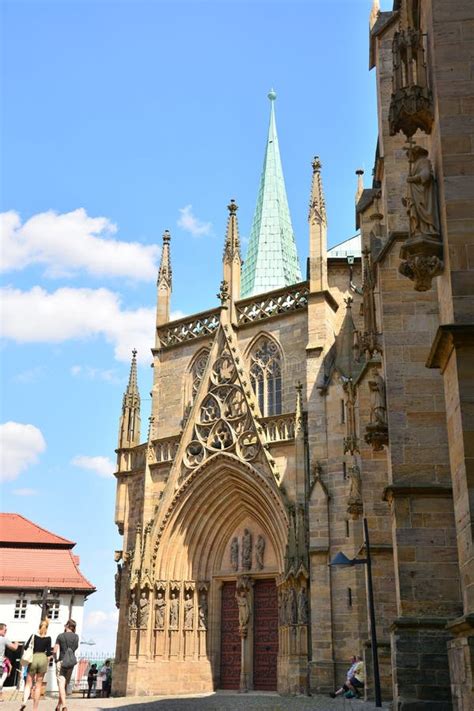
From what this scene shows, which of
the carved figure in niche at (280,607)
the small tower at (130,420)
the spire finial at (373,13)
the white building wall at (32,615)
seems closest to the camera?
the spire finial at (373,13)

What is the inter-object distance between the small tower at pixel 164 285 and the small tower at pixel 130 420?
8.64ft

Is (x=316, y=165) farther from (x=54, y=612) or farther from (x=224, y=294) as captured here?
(x=54, y=612)

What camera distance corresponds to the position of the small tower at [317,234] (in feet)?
80.0

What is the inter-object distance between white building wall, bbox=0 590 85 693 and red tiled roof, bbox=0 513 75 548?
327 centimetres

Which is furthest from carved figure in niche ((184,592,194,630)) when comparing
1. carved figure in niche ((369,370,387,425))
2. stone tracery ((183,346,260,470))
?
carved figure in niche ((369,370,387,425))

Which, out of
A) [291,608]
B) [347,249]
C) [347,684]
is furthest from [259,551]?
[347,249]

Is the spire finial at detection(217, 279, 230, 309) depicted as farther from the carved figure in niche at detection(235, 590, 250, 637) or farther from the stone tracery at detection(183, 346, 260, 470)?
the carved figure in niche at detection(235, 590, 250, 637)

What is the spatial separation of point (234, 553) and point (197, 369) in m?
6.23

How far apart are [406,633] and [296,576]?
11.7 m

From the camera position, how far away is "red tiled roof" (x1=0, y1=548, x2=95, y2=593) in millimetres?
33312

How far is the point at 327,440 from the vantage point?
2222cm

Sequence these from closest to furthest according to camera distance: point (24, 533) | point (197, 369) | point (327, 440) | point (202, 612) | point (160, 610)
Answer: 1. point (327, 440)
2. point (160, 610)
3. point (202, 612)
4. point (197, 369)
5. point (24, 533)

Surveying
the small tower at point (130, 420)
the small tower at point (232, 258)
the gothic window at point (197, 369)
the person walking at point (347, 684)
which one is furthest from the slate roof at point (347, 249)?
the person walking at point (347, 684)

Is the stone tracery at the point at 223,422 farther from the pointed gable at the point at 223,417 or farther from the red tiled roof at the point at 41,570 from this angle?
the red tiled roof at the point at 41,570
